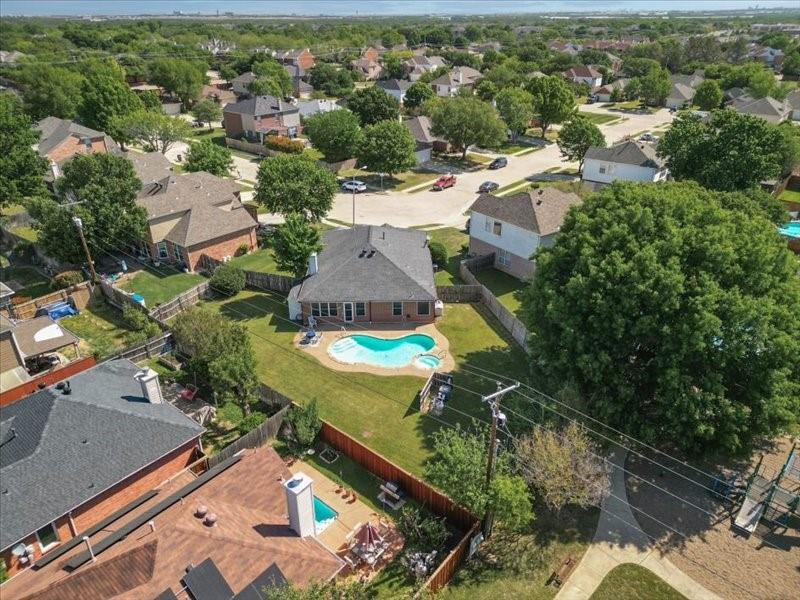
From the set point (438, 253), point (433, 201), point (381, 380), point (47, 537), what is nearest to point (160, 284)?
point (381, 380)

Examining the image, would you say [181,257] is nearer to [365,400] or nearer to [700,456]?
[365,400]

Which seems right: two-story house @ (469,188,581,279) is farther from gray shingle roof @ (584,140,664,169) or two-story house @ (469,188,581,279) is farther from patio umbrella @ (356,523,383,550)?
patio umbrella @ (356,523,383,550)

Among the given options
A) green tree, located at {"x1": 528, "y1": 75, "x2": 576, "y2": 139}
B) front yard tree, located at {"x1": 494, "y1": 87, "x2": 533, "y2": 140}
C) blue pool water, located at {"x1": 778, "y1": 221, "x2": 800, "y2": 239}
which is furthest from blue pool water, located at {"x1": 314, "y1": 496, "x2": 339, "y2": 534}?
green tree, located at {"x1": 528, "y1": 75, "x2": 576, "y2": 139}

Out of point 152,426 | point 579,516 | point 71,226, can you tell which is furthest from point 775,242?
point 71,226

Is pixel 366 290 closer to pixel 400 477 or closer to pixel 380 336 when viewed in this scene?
pixel 380 336

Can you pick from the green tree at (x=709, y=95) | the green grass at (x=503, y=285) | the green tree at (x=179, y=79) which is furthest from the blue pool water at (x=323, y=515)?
the green tree at (x=709, y=95)

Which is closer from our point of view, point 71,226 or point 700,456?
point 700,456

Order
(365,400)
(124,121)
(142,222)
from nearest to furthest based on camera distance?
(365,400), (142,222), (124,121)
